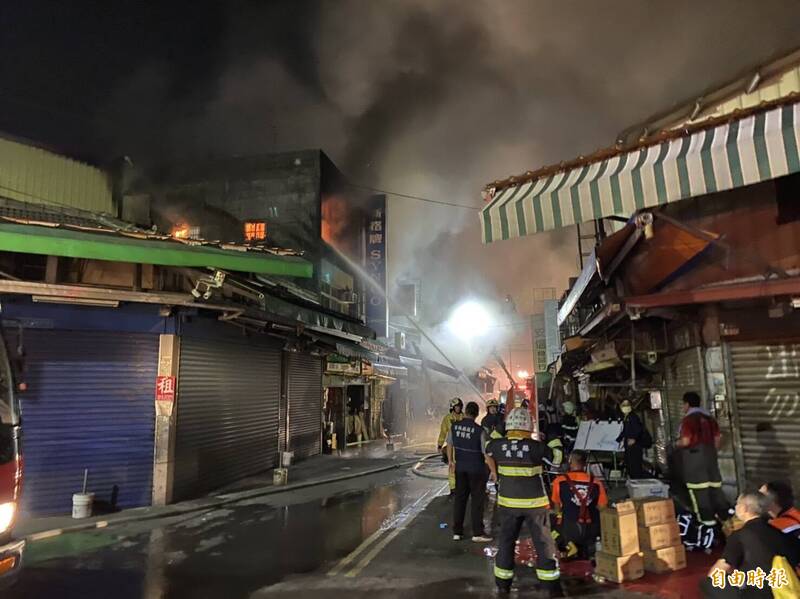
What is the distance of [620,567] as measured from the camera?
547 centimetres

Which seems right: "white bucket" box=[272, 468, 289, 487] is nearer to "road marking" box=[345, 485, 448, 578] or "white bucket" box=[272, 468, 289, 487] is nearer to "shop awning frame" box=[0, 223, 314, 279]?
"road marking" box=[345, 485, 448, 578]

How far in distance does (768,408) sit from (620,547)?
334 centimetres

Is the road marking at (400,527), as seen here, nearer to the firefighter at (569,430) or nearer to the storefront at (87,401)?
the firefighter at (569,430)

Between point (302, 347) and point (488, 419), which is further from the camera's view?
point (302, 347)

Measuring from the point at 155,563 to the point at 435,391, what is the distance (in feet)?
Result: 97.0

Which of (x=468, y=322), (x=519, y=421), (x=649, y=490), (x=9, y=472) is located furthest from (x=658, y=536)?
(x=468, y=322)

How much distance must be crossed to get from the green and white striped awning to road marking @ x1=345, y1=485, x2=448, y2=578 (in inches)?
166

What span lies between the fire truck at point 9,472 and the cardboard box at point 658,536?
238 inches

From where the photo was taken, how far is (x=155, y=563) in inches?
265

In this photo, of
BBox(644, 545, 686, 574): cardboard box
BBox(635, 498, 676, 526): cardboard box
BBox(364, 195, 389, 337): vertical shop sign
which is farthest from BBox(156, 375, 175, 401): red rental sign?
BBox(364, 195, 389, 337): vertical shop sign

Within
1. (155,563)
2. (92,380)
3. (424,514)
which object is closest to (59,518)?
(92,380)

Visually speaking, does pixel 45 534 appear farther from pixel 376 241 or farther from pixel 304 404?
pixel 376 241

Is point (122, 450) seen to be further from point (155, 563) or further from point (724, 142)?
point (724, 142)

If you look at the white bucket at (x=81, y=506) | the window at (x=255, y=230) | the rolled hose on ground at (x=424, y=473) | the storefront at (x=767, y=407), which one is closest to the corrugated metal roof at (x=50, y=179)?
the window at (x=255, y=230)
